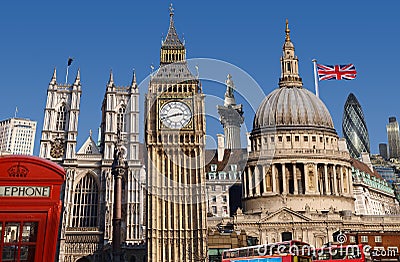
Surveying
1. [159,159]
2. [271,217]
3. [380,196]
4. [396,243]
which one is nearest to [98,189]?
[159,159]

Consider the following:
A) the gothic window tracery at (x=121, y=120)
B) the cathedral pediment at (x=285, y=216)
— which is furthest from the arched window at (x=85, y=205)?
the cathedral pediment at (x=285, y=216)

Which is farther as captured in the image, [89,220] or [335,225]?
[89,220]

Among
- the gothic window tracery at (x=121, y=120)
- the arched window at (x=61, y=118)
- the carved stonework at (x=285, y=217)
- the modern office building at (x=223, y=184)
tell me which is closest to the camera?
the carved stonework at (x=285, y=217)

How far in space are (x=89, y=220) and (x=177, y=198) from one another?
126 ft

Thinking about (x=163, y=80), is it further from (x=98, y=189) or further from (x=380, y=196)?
(x=380, y=196)

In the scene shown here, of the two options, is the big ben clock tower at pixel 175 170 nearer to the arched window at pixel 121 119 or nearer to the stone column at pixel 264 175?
the stone column at pixel 264 175

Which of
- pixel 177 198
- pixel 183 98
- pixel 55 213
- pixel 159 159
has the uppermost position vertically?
pixel 183 98

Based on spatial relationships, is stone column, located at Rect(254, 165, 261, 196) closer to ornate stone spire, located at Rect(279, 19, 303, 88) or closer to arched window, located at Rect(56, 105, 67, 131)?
ornate stone spire, located at Rect(279, 19, 303, 88)

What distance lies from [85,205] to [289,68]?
61901 mm

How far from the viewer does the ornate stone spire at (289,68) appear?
124 meters

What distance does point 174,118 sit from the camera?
95312mm

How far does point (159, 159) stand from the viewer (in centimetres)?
9462

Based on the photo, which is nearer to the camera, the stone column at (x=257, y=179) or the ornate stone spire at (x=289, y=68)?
the stone column at (x=257, y=179)

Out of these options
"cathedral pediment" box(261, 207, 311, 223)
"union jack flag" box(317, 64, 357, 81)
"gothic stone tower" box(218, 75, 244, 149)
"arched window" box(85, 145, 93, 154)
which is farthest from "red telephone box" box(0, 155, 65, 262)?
"gothic stone tower" box(218, 75, 244, 149)
